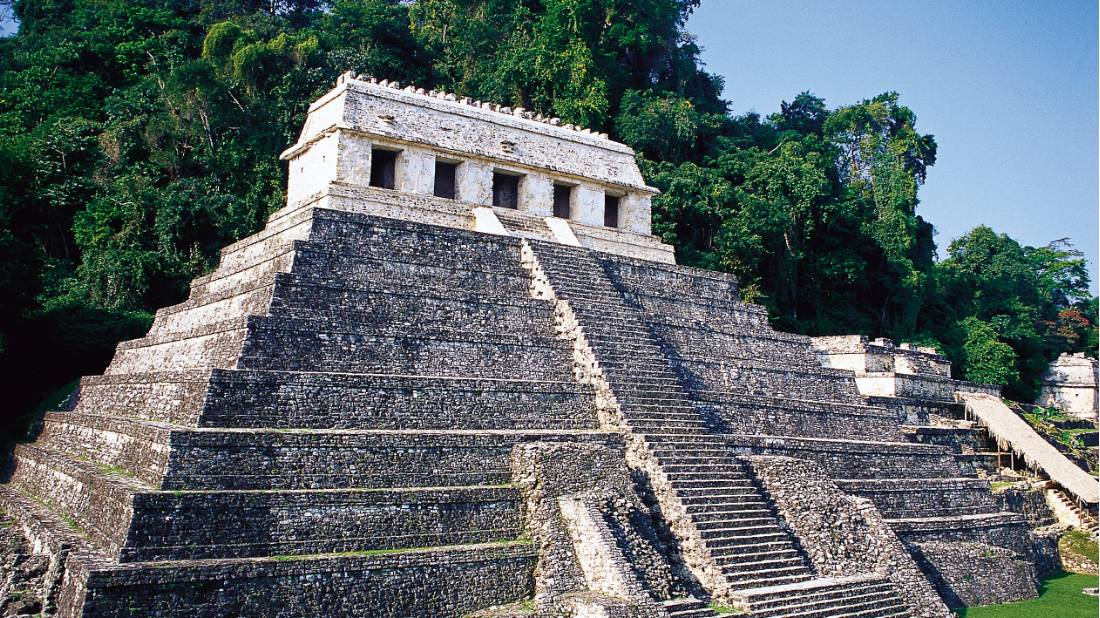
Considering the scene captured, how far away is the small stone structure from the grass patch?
2063 cm

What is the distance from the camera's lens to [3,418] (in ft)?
59.9

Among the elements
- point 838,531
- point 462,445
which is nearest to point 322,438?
point 462,445

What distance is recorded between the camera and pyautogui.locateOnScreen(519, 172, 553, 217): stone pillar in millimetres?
19219

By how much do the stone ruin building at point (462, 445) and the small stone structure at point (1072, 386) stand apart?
66.0 feet

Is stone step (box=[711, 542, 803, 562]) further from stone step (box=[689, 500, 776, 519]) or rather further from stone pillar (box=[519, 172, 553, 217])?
stone pillar (box=[519, 172, 553, 217])

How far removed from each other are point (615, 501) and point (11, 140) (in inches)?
868

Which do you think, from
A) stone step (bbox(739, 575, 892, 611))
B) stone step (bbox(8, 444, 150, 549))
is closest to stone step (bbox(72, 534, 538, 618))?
stone step (bbox(8, 444, 150, 549))

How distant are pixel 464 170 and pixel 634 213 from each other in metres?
4.18

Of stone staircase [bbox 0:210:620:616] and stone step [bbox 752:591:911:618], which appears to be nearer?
stone staircase [bbox 0:210:620:616]

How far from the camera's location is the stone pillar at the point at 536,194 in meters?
19.2

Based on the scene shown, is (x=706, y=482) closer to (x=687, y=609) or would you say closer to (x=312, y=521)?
(x=687, y=609)

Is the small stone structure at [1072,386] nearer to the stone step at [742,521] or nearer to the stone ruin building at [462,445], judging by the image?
the stone ruin building at [462,445]

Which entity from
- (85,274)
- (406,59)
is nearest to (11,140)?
(85,274)

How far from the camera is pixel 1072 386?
35.2 m
